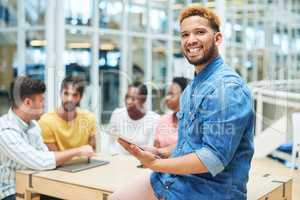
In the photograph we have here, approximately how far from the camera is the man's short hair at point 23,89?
2170mm

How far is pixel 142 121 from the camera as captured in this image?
3342mm

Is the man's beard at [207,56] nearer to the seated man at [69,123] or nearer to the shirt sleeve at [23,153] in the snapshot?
the shirt sleeve at [23,153]

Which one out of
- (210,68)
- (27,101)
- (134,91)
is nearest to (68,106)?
(27,101)

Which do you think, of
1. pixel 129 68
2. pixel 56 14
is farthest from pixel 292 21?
pixel 56 14

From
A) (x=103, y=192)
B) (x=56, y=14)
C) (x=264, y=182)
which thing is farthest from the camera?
(x=56, y=14)

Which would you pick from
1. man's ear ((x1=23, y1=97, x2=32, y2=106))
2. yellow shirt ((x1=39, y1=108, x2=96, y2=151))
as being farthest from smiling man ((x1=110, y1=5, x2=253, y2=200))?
yellow shirt ((x1=39, y1=108, x2=96, y2=151))

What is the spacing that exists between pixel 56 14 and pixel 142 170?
89.4 inches

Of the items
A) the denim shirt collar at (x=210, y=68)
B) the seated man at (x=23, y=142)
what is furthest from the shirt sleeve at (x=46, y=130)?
the denim shirt collar at (x=210, y=68)

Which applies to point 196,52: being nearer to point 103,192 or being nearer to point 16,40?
point 103,192

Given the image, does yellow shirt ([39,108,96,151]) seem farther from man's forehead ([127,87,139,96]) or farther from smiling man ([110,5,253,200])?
smiling man ([110,5,253,200])

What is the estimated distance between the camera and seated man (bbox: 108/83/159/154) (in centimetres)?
322

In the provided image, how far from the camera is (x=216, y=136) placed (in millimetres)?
1340

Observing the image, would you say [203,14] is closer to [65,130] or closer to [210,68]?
[210,68]

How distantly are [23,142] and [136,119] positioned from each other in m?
1.38
